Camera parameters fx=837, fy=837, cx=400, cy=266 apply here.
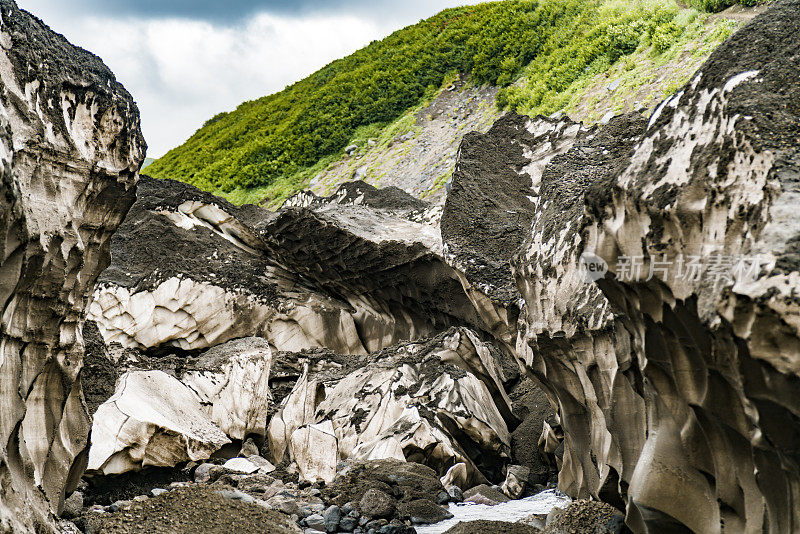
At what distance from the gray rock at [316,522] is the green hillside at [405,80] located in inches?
777

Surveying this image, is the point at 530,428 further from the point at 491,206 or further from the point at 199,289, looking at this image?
the point at 199,289

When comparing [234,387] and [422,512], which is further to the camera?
[234,387]

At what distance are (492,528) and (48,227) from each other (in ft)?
13.7

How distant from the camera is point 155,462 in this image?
9469mm

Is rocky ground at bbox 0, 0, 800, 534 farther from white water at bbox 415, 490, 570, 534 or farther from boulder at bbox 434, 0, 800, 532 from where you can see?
white water at bbox 415, 490, 570, 534

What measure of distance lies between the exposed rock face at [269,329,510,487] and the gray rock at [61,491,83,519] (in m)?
3.06

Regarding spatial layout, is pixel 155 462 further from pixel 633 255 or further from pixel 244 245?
pixel 244 245

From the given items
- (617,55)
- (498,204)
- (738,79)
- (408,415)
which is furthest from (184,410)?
(617,55)

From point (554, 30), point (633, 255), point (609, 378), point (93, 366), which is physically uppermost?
point (554, 30)

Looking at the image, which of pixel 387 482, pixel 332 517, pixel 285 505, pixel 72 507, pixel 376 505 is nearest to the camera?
pixel 72 507

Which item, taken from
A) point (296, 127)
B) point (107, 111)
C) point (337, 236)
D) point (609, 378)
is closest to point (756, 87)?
point (609, 378)

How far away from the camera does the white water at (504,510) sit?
8.00 m

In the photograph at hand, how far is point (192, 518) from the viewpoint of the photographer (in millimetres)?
6859

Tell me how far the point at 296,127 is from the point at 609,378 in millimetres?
31492
